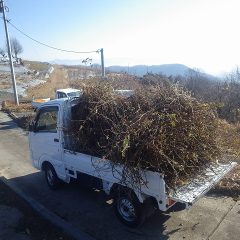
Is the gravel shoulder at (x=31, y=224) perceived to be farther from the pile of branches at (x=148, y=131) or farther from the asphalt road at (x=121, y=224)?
the pile of branches at (x=148, y=131)

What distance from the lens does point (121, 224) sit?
A: 6305 millimetres

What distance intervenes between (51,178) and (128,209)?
2813mm

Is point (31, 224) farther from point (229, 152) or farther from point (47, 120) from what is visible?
point (229, 152)

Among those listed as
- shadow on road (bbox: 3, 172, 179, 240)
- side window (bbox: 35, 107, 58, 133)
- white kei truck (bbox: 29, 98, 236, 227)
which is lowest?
shadow on road (bbox: 3, 172, 179, 240)

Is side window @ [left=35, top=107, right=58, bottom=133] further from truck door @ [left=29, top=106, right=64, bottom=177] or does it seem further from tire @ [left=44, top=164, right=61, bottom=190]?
tire @ [left=44, top=164, right=61, bottom=190]

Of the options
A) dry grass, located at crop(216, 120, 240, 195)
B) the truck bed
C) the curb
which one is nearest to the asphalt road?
the curb

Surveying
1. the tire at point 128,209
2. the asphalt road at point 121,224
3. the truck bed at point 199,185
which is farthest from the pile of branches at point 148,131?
the asphalt road at point 121,224

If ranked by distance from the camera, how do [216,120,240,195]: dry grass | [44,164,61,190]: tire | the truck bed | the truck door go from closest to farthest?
the truck bed < [216,120,240,195]: dry grass < the truck door < [44,164,61,190]: tire

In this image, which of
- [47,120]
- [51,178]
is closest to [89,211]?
[51,178]

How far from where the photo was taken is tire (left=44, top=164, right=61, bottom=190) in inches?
317

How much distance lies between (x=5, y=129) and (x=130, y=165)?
13.1 m

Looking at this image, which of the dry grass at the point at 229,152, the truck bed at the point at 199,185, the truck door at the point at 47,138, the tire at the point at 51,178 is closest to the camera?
the truck bed at the point at 199,185

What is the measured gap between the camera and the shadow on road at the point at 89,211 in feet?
19.6

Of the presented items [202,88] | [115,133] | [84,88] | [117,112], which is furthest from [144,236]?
[202,88]
